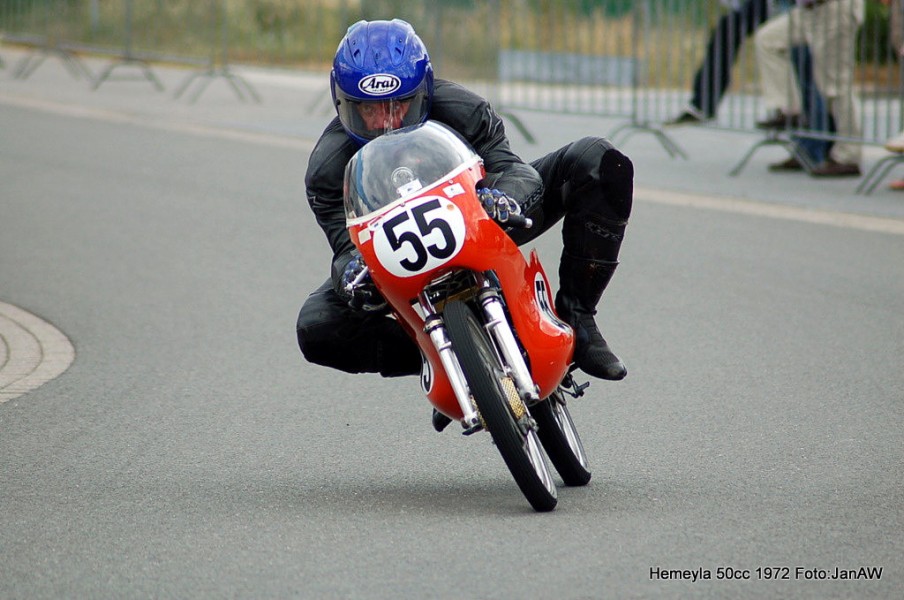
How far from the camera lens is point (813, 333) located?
24.0 ft

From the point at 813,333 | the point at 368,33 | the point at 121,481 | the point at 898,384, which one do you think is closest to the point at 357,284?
the point at 368,33

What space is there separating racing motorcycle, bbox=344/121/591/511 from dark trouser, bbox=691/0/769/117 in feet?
28.8

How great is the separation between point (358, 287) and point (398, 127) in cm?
57

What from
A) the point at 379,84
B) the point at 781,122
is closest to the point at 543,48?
the point at 781,122

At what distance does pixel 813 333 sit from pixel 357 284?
11.5 feet

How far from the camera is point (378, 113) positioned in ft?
15.4

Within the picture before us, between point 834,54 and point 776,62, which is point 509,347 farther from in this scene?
point 776,62

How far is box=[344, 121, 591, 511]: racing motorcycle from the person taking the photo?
4270 mm

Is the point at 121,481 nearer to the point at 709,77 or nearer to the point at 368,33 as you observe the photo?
the point at 368,33

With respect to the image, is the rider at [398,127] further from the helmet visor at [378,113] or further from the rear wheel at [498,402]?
the rear wheel at [498,402]

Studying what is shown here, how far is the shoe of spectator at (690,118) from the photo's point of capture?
1325cm

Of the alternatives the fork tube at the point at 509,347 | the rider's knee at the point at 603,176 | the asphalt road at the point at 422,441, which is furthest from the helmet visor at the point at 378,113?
the asphalt road at the point at 422,441

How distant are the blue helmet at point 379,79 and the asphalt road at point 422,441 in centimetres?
124

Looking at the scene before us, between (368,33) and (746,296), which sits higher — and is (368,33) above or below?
above
